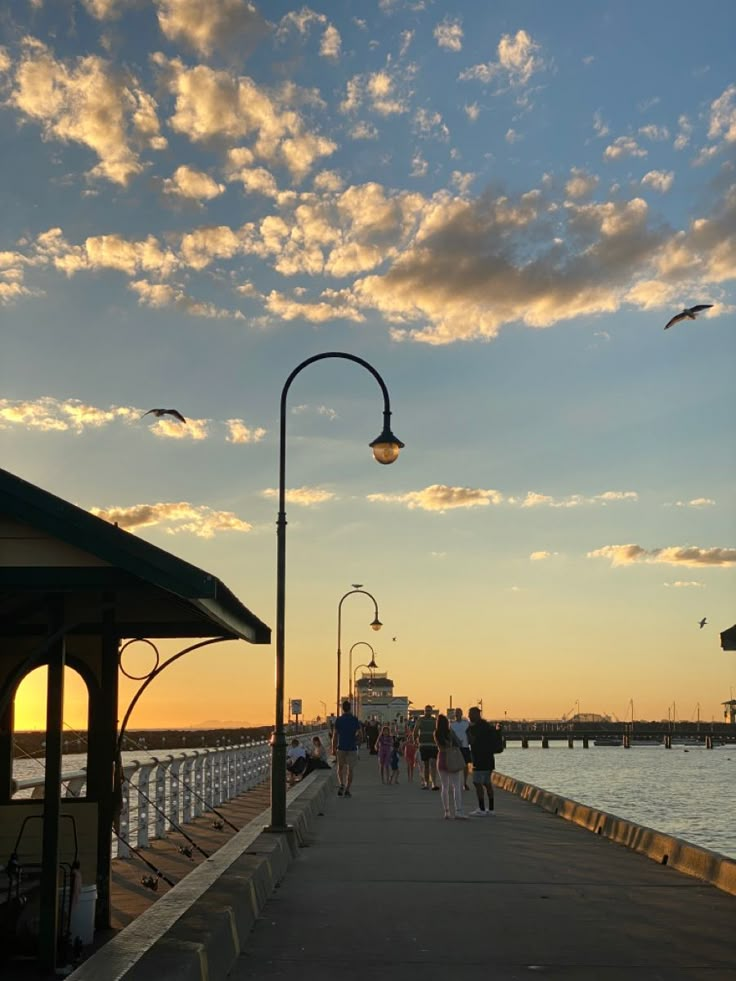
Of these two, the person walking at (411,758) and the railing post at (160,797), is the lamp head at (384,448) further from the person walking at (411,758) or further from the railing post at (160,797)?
the person walking at (411,758)

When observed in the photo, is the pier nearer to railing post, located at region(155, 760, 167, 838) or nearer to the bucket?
the bucket

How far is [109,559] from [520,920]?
5311 millimetres

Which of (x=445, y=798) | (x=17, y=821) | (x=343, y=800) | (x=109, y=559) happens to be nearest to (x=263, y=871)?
(x=17, y=821)

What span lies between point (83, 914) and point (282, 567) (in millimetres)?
9500

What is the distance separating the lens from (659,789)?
4163 inches

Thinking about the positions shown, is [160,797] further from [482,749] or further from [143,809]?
[482,749]

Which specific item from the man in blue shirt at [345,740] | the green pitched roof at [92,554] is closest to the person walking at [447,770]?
the man in blue shirt at [345,740]

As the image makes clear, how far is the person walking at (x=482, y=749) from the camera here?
22531 mm

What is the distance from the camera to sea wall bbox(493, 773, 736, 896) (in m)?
13.3

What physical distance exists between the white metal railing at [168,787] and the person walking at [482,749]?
506 centimetres

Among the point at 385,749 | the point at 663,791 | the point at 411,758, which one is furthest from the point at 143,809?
the point at 663,791

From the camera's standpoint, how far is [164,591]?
9.40 metres

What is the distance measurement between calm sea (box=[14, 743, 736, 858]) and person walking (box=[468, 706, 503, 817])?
21.1ft

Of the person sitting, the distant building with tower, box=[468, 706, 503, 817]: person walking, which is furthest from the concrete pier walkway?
the distant building with tower
